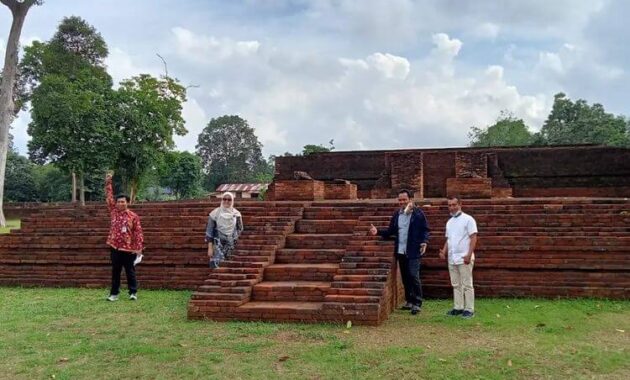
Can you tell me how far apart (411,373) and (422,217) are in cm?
236

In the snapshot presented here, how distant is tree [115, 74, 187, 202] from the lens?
22.1 metres

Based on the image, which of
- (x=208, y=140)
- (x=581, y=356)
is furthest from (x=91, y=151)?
(x=208, y=140)

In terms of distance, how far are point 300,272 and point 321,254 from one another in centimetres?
50

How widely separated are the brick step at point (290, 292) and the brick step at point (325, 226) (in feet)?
5.02

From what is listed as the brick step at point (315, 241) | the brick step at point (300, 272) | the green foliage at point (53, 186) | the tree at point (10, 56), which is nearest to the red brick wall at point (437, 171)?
the brick step at point (315, 241)

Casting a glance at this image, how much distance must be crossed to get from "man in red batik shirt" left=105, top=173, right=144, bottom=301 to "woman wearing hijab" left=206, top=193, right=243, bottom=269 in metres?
0.94

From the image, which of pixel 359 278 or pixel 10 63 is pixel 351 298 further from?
pixel 10 63

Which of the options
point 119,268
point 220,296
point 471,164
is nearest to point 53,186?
point 471,164

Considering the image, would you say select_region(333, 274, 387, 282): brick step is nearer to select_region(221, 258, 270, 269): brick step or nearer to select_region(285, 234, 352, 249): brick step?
select_region(221, 258, 270, 269): brick step

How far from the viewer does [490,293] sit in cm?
647

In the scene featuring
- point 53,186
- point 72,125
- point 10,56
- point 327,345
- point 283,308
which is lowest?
point 327,345

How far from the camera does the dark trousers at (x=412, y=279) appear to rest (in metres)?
5.79

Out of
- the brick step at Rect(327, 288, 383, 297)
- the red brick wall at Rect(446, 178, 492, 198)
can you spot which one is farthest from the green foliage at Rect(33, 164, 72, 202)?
the brick step at Rect(327, 288, 383, 297)

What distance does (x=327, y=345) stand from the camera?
445cm
